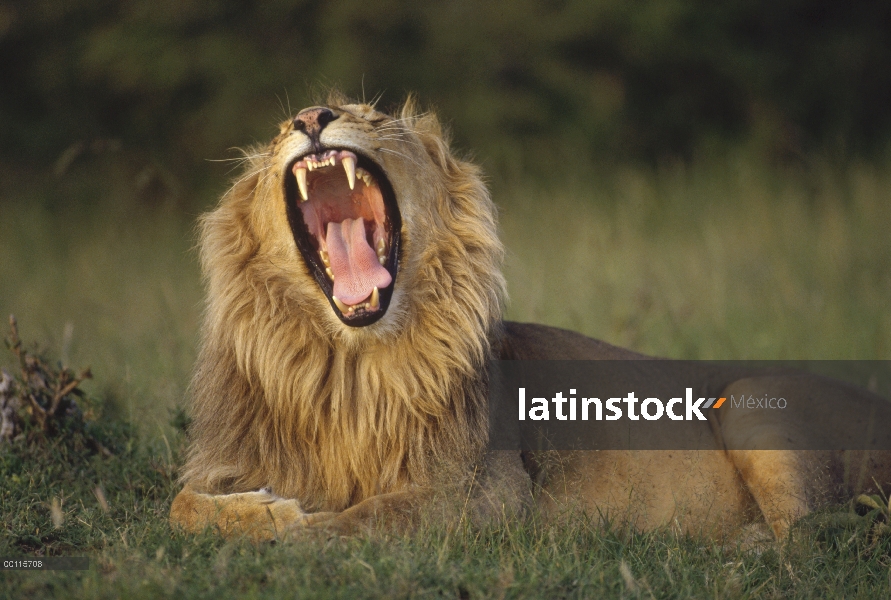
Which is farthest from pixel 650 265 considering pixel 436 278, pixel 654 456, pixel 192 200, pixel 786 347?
pixel 192 200

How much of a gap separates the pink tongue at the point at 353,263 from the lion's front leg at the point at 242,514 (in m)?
0.75

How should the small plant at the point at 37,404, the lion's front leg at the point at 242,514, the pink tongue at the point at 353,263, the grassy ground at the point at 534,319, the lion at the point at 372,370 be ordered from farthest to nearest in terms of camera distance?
the small plant at the point at 37,404, the pink tongue at the point at 353,263, the lion at the point at 372,370, the lion's front leg at the point at 242,514, the grassy ground at the point at 534,319

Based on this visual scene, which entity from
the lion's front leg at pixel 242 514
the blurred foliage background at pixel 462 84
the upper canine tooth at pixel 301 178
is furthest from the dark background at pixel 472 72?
the lion's front leg at pixel 242 514

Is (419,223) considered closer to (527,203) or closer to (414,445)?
(414,445)

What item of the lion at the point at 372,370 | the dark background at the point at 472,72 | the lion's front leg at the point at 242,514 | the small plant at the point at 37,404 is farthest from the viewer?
the dark background at the point at 472,72

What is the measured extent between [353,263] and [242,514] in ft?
3.37

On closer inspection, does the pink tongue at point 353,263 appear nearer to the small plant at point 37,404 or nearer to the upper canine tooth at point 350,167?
the upper canine tooth at point 350,167

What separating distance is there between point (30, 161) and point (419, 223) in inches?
490

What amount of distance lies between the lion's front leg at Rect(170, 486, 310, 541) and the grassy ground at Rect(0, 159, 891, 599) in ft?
0.33

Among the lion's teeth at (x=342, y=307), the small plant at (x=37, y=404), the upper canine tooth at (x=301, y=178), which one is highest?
the upper canine tooth at (x=301, y=178)

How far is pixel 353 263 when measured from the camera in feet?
13.1

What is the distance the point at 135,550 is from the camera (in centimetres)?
321

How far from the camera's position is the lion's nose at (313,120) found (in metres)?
3.76

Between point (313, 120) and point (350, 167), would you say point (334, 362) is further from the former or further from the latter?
point (313, 120)
